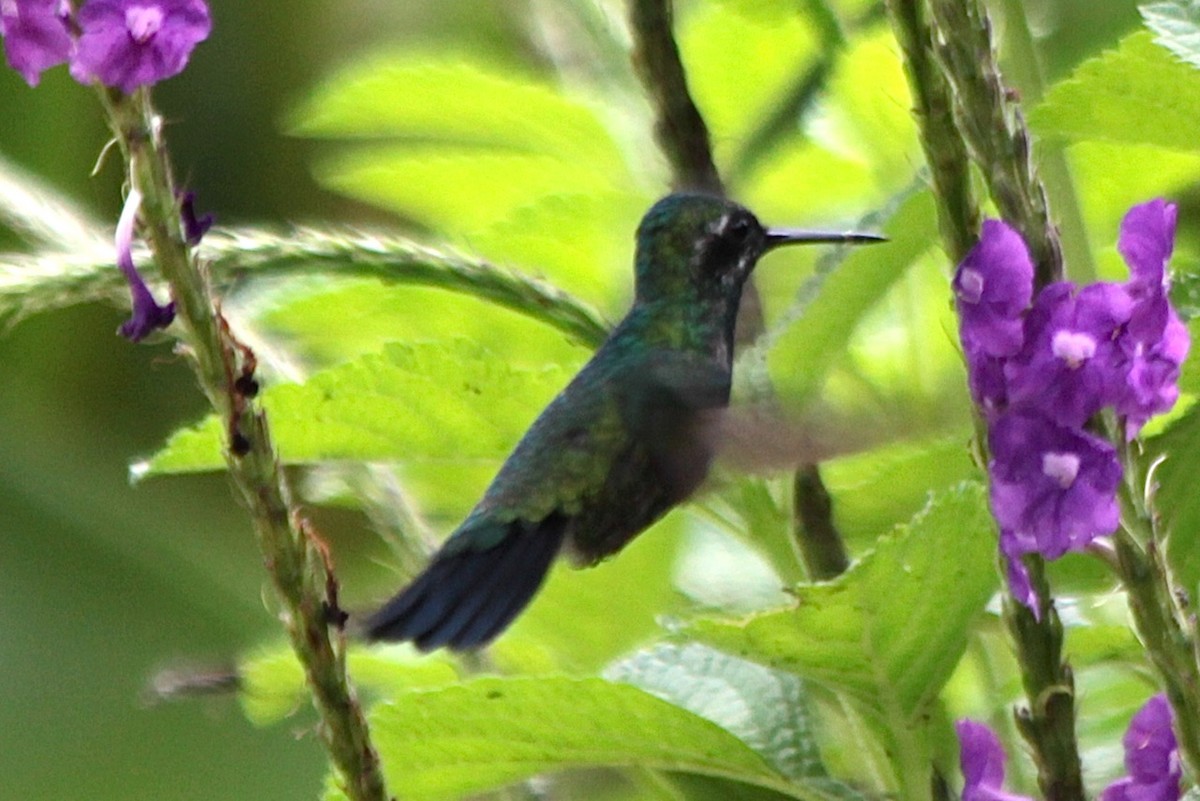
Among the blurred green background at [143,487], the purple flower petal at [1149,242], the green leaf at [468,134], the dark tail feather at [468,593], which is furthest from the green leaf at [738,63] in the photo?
the blurred green background at [143,487]

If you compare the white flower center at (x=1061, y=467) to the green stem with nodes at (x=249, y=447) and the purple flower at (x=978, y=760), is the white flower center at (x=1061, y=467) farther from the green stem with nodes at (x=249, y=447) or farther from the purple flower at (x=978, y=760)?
the green stem with nodes at (x=249, y=447)

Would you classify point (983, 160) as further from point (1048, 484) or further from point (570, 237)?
point (570, 237)

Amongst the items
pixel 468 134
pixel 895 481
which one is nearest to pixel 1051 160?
pixel 895 481

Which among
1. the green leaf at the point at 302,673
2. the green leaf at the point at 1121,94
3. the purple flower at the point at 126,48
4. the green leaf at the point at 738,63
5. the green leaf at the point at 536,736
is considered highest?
the green leaf at the point at 738,63

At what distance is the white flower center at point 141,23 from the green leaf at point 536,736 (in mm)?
480

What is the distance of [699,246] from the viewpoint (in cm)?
156

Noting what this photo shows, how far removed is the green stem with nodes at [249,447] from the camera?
37.0 inches

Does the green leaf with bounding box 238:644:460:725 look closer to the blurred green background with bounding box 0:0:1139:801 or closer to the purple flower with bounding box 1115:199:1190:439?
the purple flower with bounding box 1115:199:1190:439

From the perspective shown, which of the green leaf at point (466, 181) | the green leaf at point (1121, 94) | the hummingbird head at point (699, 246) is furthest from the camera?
the green leaf at point (466, 181)

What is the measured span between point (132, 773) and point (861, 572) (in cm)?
411

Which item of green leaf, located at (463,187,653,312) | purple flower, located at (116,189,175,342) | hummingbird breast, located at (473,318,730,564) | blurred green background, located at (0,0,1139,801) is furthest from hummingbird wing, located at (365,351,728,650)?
blurred green background, located at (0,0,1139,801)

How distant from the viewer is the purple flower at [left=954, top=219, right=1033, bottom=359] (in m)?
0.96

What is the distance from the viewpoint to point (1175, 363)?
108 centimetres

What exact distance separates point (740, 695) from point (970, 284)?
51cm
